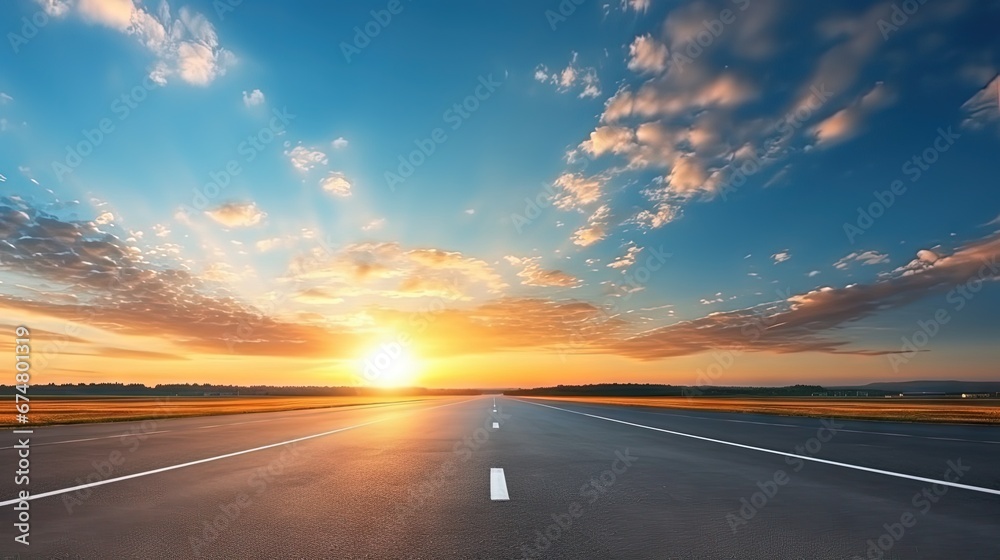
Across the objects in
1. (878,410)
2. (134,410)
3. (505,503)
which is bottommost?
(505,503)

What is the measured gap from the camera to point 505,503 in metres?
6.67

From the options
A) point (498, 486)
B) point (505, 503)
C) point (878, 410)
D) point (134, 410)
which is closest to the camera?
point (505, 503)

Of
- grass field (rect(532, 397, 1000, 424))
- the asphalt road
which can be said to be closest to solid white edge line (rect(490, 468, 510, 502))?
the asphalt road

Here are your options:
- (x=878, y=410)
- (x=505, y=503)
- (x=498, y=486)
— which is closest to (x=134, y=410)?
(x=498, y=486)

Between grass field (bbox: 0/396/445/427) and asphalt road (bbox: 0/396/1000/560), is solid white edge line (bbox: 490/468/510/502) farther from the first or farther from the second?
grass field (bbox: 0/396/445/427)

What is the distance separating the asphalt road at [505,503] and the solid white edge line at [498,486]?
5 centimetres

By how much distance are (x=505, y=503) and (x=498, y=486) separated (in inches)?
46.2

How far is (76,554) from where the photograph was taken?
15.3 feet

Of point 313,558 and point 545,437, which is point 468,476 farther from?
point 545,437

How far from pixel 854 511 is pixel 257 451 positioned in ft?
37.1

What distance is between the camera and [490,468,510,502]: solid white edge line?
704cm

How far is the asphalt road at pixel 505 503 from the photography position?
4.89 meters

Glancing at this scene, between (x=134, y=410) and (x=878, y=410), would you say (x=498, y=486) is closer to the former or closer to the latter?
(x=878, y=410)

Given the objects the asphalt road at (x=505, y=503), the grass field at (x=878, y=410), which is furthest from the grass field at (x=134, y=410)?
the grass field at (x=878, y=410)
